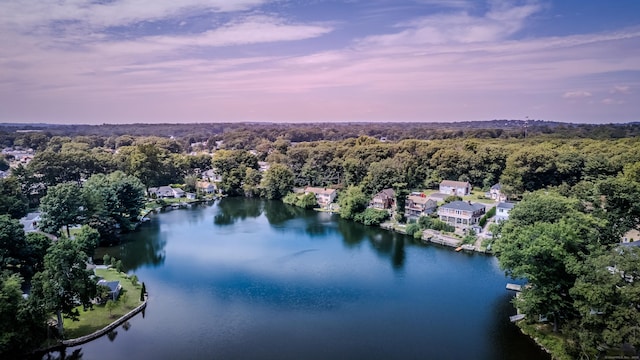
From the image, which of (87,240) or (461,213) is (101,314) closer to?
(87,240)

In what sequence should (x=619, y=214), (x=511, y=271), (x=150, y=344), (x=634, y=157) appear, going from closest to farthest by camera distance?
(x=150, y=344) → (x=511, y=271) → (x=619, y=214) → (x=634, y=157)

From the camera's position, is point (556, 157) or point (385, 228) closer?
point (385, 228)

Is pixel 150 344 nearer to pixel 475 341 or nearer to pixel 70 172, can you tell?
pixel 475 341

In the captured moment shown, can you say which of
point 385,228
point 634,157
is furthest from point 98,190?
point 634,157

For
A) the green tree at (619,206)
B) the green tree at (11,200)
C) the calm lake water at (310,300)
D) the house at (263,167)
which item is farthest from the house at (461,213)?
the green tree at (11,200)

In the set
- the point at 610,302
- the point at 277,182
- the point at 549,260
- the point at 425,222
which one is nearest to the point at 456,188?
the point at 425,222

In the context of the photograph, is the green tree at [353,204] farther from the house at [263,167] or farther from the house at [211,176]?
the house at [211,176]

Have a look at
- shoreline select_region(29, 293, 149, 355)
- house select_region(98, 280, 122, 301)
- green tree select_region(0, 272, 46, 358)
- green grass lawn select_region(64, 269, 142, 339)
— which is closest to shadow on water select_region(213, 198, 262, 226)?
green grass lawn select_region(64, 269, 142, 339)
